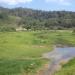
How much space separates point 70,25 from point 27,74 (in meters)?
128

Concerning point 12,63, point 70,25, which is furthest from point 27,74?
point 70,25

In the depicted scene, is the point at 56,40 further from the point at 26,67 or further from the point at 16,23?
the point at 16,23

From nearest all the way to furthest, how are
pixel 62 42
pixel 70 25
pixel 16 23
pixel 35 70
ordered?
pixel 35 70
pixel 62 42
pixel 70 25
pixel 16 23

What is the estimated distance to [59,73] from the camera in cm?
3450

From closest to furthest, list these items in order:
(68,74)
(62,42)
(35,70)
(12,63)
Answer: (68,74) → (35,70) → (12,63) → (62,42)

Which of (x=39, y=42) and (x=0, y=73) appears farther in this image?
(x=39, y=42)

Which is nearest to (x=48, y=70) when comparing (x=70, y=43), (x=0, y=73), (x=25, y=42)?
(x=0, y=73)

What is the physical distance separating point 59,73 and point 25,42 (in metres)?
37.9

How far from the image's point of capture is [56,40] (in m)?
81.2

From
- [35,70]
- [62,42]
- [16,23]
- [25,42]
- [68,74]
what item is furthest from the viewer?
[16,23]

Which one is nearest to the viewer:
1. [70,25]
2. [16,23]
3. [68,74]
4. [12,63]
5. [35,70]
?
[68,74]

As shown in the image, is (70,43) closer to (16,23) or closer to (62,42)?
(62,42)

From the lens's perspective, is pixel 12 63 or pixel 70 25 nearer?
pixel 12 63

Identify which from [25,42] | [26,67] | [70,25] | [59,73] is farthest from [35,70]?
[70,25]
